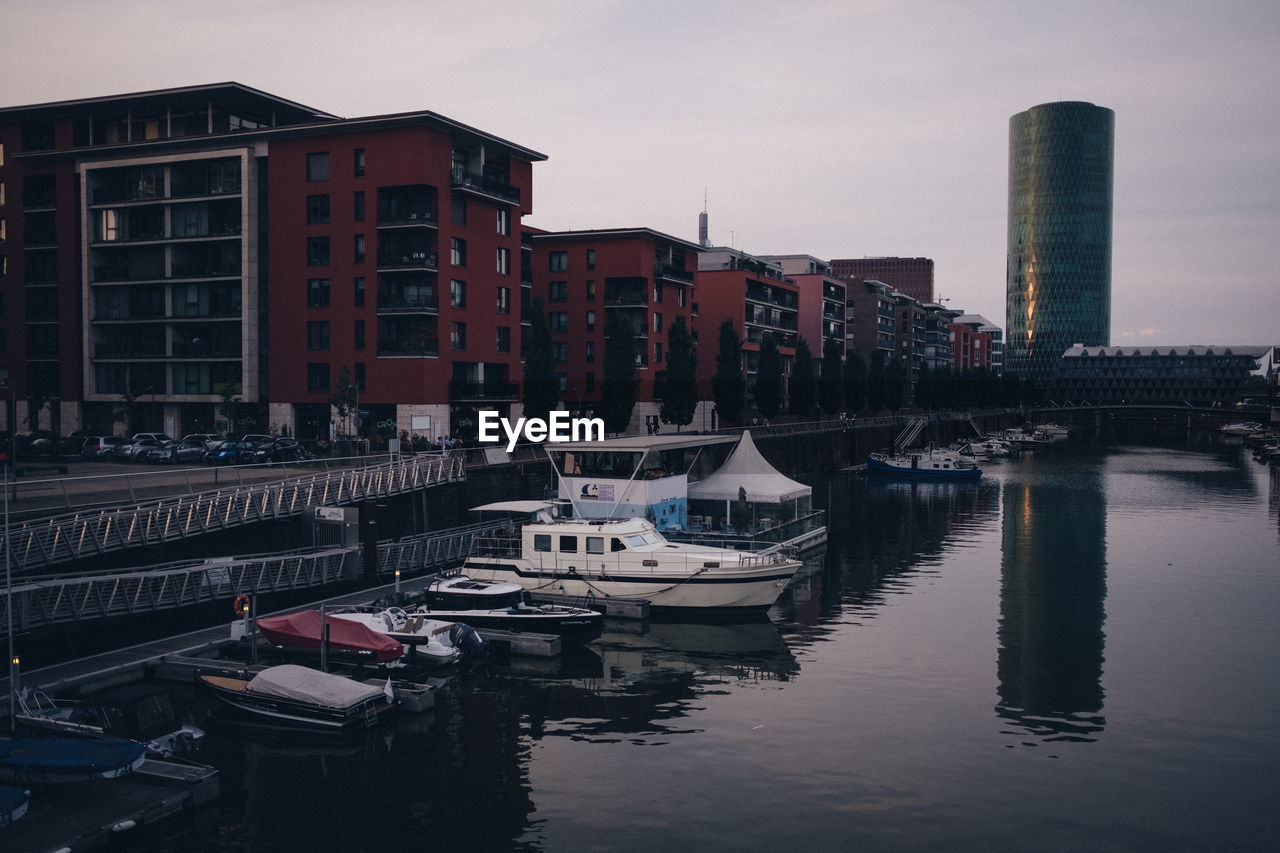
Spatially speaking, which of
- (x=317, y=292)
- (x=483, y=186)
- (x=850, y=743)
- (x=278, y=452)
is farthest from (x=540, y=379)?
(x=850, y=743)

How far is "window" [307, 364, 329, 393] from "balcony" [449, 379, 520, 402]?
10.7 meters

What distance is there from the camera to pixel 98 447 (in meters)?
71.4

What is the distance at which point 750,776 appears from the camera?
26.8 m

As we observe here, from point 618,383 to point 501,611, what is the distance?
168 feet

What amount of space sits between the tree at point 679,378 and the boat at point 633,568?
2244 inches

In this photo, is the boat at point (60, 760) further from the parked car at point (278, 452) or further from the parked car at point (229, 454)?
the parked car at point (278, 452)

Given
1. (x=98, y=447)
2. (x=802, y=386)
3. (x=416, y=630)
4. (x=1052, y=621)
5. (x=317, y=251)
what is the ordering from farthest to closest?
(x=802, y=386), (x=317, y=251), (x=98, y=447), (x=1052, y=621), (x=416, y=630)

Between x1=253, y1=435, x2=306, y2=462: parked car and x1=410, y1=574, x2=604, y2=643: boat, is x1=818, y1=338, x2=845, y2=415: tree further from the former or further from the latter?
x1=410, y1=574, x2=604, y2=643: boat

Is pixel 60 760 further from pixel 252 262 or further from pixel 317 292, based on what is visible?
pixel 252 262

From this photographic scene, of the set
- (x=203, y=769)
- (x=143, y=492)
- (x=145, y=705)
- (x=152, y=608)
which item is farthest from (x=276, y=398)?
(x=203, y=769)

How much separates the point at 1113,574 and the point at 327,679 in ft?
146

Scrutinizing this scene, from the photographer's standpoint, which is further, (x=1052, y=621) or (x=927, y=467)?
(x=927, y=467)

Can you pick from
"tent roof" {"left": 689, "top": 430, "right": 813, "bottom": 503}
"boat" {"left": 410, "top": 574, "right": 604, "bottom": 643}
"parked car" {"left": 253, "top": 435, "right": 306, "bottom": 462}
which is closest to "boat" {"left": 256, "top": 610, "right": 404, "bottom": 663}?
"boat" {"left": 410, "top": 574, "right": 604, "bottom": 643}

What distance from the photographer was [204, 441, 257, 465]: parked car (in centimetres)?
6493
